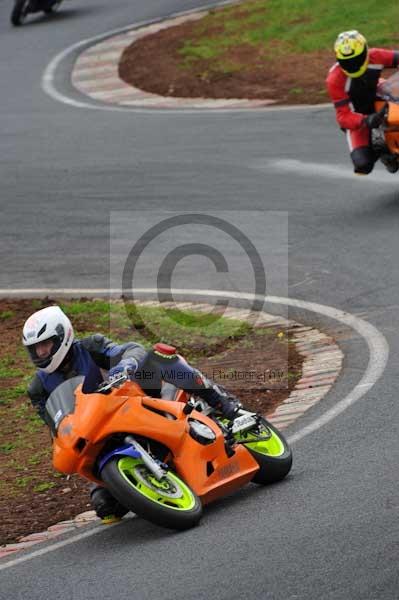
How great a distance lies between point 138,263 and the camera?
50.5 feet

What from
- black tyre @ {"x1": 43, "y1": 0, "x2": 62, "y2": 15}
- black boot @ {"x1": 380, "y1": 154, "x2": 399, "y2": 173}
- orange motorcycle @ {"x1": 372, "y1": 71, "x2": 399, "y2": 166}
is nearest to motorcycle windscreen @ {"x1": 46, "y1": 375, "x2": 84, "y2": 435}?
orange motorcycle @ {"x1": 372, "y1": 71, "x2": 399, "y2": 166}

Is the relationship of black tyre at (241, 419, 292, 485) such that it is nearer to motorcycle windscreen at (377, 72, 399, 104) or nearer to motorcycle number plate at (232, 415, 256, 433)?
motorcycle number plate at (232, 415, 256, 433)

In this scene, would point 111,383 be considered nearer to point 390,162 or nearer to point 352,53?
point 352,53

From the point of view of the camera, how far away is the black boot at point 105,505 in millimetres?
8086

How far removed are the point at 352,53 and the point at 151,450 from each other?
8663 mm

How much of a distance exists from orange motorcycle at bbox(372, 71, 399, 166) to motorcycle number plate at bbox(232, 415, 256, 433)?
752 cm

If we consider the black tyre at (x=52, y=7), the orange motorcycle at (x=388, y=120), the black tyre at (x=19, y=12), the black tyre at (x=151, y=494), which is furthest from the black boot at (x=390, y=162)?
the black tyre at (x=52, y=7)

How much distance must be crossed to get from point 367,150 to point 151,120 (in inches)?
257

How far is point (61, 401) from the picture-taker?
797 cm

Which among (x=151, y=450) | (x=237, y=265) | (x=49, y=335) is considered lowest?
(x=237, y=265)

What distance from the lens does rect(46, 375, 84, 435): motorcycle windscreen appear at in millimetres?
7922

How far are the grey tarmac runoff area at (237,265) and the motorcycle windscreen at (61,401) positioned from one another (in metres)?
0.80

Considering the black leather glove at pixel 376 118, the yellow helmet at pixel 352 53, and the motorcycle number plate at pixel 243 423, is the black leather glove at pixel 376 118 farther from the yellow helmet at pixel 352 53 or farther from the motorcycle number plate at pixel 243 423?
the motorcycle number plate at pixel 243 423

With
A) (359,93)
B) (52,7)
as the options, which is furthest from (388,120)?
(52,7)
